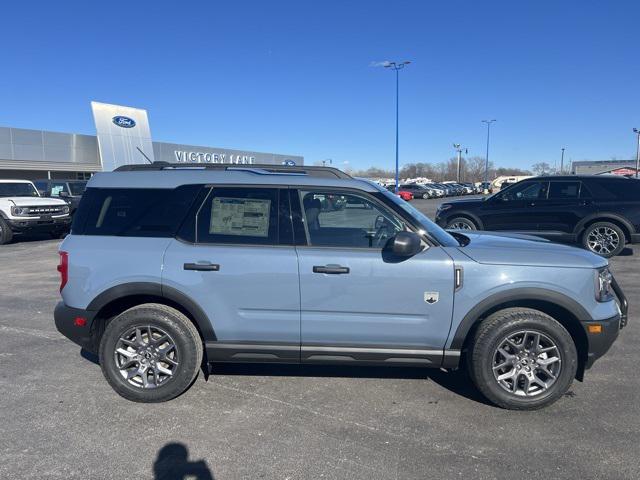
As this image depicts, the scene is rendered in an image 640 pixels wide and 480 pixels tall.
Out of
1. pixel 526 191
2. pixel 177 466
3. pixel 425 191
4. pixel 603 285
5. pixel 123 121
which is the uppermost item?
pixel 123 121

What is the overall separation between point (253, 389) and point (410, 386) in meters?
1.37

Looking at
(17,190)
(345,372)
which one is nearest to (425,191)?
(17,190)

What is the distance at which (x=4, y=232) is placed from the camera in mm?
14133

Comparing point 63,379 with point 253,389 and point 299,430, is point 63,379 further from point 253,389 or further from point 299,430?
point 299,430

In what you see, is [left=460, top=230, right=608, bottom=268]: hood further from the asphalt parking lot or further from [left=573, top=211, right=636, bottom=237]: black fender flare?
[left=573, top=211, right=636, bottom=237]: black fender flare

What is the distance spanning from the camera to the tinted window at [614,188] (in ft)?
33.5

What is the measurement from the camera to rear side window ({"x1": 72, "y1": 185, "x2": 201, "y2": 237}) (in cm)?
401

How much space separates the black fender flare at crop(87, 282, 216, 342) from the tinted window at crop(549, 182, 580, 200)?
30.3 feet

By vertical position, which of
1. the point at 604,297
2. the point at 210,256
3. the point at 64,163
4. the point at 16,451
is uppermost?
the point at 64,163

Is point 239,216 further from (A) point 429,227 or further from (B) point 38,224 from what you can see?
(B) point 38,224

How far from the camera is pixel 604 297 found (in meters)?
3.84

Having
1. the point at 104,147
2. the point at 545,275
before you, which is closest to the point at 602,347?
the point at 545,275

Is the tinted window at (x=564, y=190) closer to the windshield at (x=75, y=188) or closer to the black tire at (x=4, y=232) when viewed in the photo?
the black tire at (x=4, y=232)

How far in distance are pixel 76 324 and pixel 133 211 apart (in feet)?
3.45
